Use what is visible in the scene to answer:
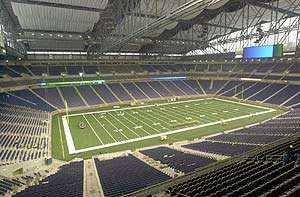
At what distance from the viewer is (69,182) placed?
16.3 metres

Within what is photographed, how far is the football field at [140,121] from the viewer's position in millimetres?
30531

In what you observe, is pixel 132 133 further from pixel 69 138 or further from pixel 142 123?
pixel 69 138

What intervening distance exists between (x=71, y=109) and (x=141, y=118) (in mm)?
13530

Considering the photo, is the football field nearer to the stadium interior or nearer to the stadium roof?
the stadium interior

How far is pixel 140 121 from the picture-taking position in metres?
38.1

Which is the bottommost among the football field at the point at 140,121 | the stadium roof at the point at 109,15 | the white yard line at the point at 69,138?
the white yard line at the point at 69,138

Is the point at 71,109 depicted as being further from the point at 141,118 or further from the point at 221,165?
the point at 221,165

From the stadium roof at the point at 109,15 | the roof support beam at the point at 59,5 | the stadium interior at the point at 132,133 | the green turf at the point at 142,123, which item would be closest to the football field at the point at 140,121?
the green turf at the point at 142,123

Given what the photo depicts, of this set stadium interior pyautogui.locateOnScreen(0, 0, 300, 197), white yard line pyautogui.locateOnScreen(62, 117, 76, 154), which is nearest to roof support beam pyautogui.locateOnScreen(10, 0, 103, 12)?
stadium interior pyautogui.locateOnScreen(0, 0, 300, 197)

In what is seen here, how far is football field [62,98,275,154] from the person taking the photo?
30.5 metres

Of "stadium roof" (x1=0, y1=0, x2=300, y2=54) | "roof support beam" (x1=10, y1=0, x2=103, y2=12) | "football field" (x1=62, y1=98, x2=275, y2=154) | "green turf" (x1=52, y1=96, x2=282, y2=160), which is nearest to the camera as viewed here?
"green turf" (x1=52, y1=96, x2=282, y2=160)

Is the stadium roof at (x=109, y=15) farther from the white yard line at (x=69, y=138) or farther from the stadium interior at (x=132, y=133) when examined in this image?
the white yard line at (x=69, y=138)

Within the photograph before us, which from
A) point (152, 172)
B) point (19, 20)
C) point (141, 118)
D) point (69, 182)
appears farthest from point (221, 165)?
point (19, 20)

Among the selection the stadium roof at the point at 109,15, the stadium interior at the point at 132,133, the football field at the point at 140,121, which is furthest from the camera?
the stadium roof at the point at 109,15
